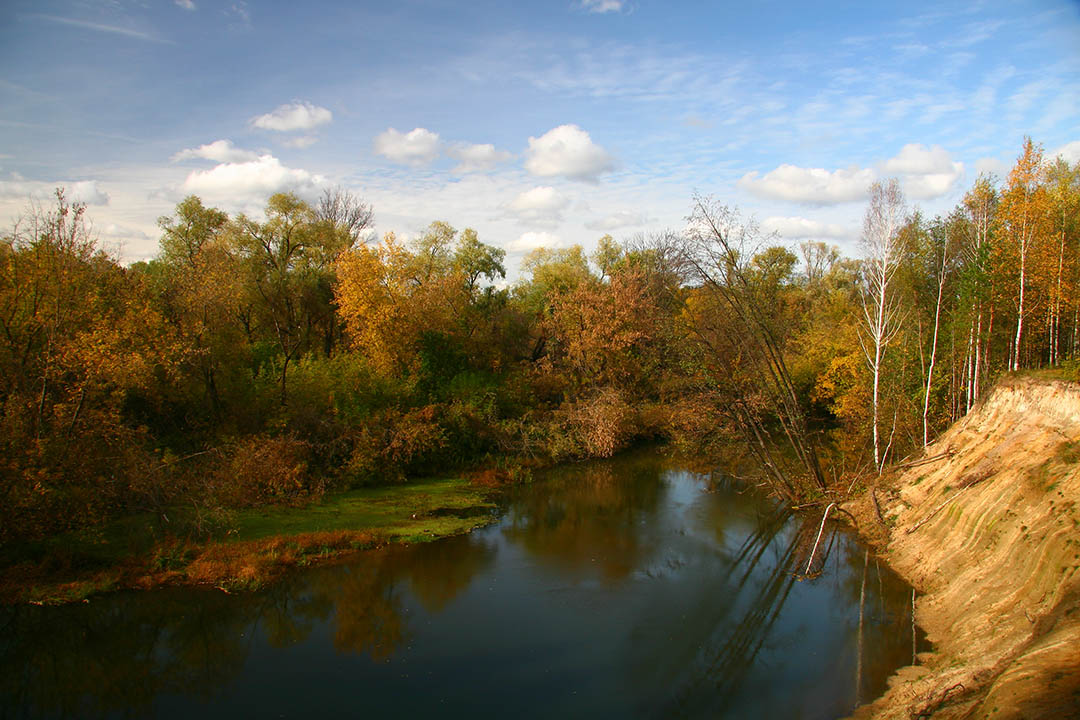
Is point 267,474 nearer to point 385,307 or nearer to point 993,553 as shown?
point 385,307

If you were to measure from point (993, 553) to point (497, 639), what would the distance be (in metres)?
9.32

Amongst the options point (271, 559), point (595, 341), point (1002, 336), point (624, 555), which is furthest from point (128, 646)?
point (1002, 336)

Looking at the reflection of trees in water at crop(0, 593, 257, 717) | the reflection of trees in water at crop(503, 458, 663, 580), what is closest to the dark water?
the reflection of trees in water at crop(0, 593, 257, 717)

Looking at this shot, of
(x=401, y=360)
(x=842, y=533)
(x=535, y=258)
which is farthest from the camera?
(x=535, y=258)

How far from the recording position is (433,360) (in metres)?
26.6

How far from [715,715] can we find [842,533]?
9754 mm

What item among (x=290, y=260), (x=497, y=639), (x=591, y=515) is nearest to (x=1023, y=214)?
(x=591, y=515)

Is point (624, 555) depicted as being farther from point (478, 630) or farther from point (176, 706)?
point (176, 706)

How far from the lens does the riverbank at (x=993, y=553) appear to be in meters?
7.97

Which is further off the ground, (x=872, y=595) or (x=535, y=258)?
(x=535, y=258)

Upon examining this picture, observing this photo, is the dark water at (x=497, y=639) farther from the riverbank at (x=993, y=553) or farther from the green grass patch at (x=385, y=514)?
the green grass patch at (x=385, y=514)

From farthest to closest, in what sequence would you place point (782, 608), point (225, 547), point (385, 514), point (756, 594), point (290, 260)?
point (290, 260) → point (385, 514) → point (225, 547) → point (756, 594) → point (782, 608)

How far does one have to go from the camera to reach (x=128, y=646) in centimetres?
1162

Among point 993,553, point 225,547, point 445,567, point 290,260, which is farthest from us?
point 290,260
